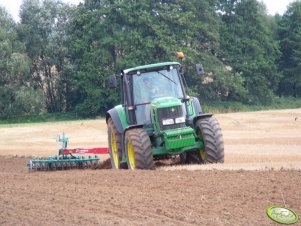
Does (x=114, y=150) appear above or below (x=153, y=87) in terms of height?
below

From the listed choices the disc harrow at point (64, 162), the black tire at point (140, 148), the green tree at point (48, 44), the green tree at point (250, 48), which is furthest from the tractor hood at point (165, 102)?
the green tree at point (250, 48)

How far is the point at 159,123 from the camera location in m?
13.4

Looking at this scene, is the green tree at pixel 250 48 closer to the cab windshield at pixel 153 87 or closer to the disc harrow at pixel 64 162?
the disc harrow at pixel 64 162

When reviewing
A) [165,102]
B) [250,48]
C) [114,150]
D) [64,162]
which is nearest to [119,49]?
[250,48]

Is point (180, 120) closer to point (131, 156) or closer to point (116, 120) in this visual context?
point (131, 156)

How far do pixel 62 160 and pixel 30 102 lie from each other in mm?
33257

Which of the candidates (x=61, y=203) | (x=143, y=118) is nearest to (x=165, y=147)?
(x=143, y=118)

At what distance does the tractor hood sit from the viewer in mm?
13352

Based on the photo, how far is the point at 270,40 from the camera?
57969 mm

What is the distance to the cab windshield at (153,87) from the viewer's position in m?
14.0

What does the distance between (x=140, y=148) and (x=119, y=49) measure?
37.5 metres

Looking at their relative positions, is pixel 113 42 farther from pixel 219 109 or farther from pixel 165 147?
pixel 165 147

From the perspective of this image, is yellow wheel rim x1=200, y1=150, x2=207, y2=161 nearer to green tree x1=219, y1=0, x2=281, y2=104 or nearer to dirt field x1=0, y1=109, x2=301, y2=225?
dirt field x1=0, y1=109, x2=301, y2=225

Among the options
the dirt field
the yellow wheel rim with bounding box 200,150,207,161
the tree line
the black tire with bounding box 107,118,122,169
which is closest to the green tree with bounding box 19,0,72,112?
the tree line
